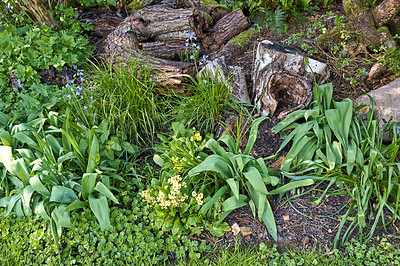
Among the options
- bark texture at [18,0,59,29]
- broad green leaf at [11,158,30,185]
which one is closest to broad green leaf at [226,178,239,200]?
broad green leaf at [11,158,30,185]

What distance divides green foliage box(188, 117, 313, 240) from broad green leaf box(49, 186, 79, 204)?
3.43 ft

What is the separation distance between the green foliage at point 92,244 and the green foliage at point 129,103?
0.98 metres

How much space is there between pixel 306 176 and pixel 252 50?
2161mm

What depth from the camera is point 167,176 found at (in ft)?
10.1

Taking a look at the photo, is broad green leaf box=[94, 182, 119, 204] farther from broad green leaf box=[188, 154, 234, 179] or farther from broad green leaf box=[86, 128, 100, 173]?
broad green leaf box=[188, 154, 234, 179]

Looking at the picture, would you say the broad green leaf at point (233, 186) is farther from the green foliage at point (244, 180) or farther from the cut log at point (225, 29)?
the cut log at point (225, 29)

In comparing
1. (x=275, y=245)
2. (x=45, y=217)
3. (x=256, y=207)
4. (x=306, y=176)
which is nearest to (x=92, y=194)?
(x=45, y=217)

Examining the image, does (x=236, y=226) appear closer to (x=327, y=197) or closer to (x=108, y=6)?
(x=327, y=197)

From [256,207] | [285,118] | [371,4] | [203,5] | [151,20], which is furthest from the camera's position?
[203,5]

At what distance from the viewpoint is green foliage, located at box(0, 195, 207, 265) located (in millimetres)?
2680

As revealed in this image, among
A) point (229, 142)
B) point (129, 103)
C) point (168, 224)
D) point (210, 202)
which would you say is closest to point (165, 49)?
point (129, 103)

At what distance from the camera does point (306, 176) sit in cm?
291

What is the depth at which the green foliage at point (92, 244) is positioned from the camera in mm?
2680

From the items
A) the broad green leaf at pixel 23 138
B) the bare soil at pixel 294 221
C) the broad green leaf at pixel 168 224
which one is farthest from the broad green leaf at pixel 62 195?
the bare soil at pixel 294 221
